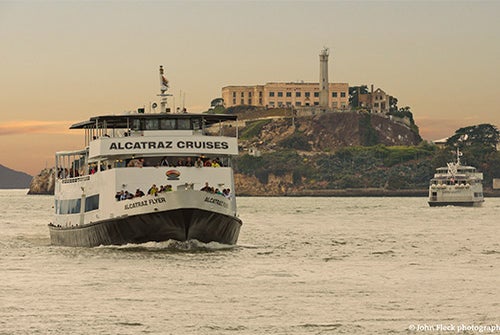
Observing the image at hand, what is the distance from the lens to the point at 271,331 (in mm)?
30609

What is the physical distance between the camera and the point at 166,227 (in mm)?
52344

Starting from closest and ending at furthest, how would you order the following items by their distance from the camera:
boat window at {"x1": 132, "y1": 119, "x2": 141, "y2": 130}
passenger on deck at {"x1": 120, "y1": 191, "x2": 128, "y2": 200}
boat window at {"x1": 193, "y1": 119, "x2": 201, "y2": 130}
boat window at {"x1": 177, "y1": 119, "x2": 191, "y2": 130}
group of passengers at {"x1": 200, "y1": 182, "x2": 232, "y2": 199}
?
passenger on deck at {"x1": 120, "y1": 191, "x2": 128, "y2": 200} < group of passengers at {"x1": 200, "y1": 182, "x2": 232, "y2": 199} < boat window at {"x1": 177, "y1": 119, "x2": 191, "y2": 130} < boat window at {"x1": 132, "y1": 119, "x2": 141, "y2": 130} < boat window at {"x1": 193, "y1": 119, "x2": 201, "y2": 130}

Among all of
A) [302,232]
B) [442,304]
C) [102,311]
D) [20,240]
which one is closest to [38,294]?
[102,311]

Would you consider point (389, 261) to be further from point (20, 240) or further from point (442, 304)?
point (20, 240)

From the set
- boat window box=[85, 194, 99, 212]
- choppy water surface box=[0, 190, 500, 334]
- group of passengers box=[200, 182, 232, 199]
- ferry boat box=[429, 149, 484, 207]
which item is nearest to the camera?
choppy water surface box=[0, 190, 500, 334]

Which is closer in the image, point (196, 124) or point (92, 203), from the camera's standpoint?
point (92, 203)

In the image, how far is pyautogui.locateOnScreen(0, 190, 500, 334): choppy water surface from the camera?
31844mm

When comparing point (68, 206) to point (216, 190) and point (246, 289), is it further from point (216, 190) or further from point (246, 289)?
point (246, 289)

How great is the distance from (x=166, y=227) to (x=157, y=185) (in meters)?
2.60

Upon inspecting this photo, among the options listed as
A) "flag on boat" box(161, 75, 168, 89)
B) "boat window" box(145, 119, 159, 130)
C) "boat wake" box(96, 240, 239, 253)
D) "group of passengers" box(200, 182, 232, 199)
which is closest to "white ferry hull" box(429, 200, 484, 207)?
"flag on boat" box(161, 75, 168, 89)

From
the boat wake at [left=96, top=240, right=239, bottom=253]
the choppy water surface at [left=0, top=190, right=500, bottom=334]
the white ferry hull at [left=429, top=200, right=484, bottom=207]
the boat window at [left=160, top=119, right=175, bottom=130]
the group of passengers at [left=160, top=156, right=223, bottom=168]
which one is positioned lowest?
the white ferry hull at [left=429, top=200, right=484, bottom=207]

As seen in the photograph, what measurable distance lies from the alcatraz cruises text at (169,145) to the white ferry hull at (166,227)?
3459 millimetres

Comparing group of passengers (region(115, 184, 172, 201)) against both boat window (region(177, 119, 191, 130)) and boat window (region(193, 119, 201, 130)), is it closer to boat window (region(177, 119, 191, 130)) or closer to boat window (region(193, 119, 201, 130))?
boat window (region(177, 119, 191, 130))

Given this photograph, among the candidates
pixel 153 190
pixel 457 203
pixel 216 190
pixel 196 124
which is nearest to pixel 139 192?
pixel 153 190
